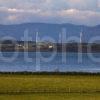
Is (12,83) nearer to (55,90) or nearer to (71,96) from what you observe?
(55,90)

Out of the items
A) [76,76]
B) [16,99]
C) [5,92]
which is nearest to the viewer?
[16,99]

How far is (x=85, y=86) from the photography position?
62.9 meters

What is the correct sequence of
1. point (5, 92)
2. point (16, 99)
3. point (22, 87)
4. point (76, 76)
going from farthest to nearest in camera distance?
point (76, 76) < point (22, 87) < point (5, 92) < point (16, 99)

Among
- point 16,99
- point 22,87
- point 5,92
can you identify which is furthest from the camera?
point 22,87

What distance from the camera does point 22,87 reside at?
61469mm

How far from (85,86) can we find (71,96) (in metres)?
9.29

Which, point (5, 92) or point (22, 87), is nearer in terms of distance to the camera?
point (5, 92)

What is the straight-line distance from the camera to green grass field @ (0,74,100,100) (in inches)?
2098

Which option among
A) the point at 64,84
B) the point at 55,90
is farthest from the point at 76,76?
the point at 55,90

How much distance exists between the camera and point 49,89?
5956cm

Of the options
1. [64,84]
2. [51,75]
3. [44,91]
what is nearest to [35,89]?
[44,91]

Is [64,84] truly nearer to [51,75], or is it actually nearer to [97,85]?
[97,85]

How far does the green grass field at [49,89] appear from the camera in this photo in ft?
175

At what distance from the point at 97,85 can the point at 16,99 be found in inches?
631
